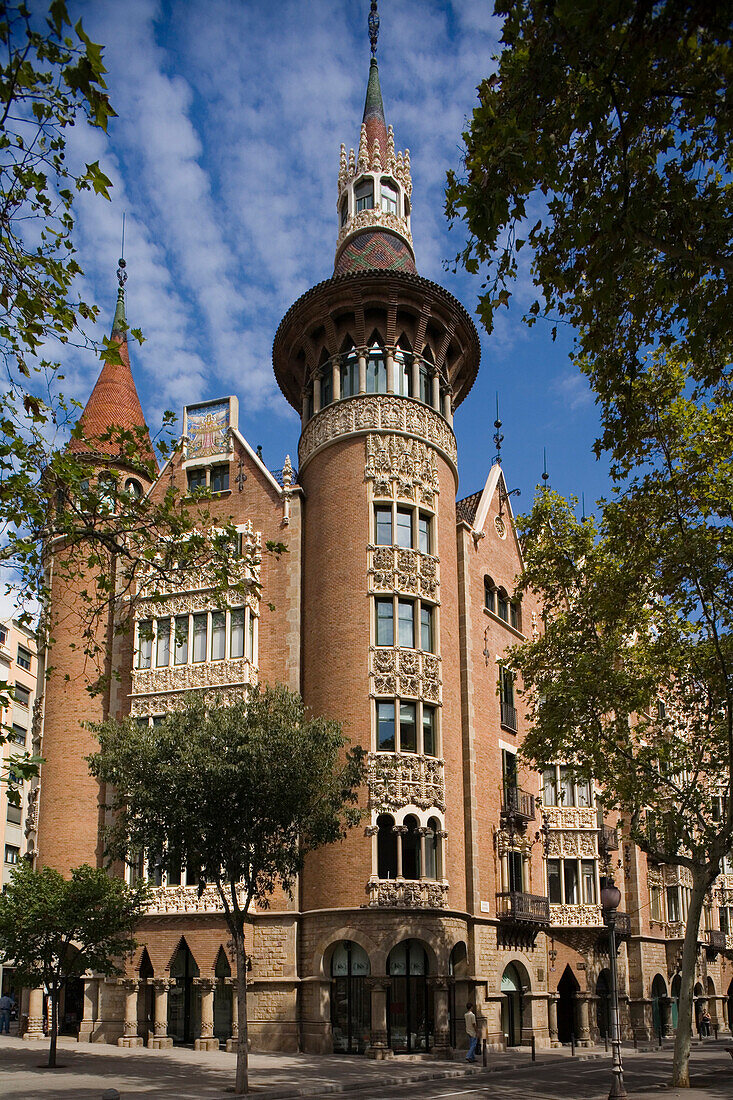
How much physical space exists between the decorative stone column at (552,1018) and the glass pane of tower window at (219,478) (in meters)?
22.3

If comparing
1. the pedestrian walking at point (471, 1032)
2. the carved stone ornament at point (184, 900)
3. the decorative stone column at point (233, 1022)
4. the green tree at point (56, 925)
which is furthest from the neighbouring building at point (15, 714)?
the pedestrian walking at point (471, 1032)

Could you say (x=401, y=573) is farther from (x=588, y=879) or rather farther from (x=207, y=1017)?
(x=588, y=879)

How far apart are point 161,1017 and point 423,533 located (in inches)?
686

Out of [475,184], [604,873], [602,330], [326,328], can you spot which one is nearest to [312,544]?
[326,328]

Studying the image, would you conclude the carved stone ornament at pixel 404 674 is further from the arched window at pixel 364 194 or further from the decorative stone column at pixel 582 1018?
the arched window at pixel 364 194

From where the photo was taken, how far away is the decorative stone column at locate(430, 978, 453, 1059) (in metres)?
30.2

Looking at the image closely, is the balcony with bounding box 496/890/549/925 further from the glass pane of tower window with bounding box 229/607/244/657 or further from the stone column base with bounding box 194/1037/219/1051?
the glass pane of tower window with bounding box 229/607/244/657

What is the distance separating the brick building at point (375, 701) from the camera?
102 feet

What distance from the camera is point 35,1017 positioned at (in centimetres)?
3447

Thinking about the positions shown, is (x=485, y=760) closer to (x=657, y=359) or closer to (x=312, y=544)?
(x=312, y=544)

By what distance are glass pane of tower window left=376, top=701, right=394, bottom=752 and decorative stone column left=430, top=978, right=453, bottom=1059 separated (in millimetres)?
6862

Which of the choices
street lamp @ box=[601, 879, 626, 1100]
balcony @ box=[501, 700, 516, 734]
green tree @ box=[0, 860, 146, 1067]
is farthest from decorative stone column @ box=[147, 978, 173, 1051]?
street lamp @ box=[601, 879, 626, 1100]

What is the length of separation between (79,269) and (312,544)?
23.3 metres

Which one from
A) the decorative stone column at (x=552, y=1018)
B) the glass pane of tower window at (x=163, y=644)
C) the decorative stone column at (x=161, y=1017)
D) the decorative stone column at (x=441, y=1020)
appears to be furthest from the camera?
the decorative stone column at (x=552, y=1018)
